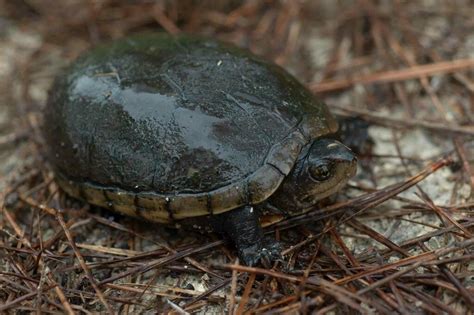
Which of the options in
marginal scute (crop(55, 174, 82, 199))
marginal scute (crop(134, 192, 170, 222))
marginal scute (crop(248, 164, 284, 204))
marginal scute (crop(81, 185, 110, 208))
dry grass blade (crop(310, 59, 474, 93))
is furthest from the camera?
dry grass blade (crop(310, 59, 474, 93))

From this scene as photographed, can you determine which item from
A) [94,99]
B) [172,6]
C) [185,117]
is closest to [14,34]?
[172,6]

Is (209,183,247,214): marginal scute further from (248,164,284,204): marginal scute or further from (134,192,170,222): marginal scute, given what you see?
(134,192,170,222): marginal scute

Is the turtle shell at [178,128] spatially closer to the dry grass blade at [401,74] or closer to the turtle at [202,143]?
the turtle at [202,143]

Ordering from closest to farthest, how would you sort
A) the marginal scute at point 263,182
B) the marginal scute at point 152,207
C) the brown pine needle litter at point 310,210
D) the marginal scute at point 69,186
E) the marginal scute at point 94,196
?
1. the brown pine needle litter at point 310,210
2. the marginal scute at point 263,182
3. the marginal scute at point 152,207
4. the marginal scute at point 94,196
5. the marginal scute at point 69,186

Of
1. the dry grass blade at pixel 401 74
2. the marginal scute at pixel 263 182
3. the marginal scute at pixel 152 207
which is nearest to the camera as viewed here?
the marginal scute at pixel 263 182

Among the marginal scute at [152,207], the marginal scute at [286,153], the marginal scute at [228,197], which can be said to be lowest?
the marginal scute at [152,207]

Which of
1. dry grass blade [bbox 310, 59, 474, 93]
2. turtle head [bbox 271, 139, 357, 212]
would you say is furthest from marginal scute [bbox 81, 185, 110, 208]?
dry grass blade [bbox 310, 59, 474, 93]

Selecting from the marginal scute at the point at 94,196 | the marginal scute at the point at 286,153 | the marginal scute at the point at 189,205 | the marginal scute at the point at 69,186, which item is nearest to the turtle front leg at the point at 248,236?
the marginal scute at the point at 189,205
